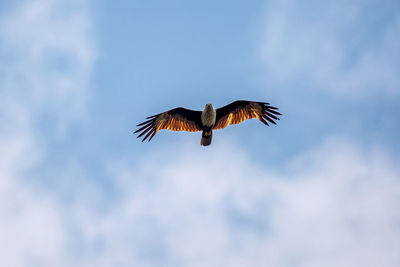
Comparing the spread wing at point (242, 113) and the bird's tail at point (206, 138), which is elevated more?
the spread wing at point (242, 113)

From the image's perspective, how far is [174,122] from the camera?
18969 millimetres

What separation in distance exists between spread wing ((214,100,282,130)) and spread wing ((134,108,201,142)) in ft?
3.29

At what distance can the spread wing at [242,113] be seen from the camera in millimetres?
18562

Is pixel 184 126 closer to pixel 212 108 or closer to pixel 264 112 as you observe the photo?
pixel 212 108

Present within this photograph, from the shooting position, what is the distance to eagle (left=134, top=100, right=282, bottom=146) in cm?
1850

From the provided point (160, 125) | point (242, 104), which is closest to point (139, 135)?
point (160, 125)

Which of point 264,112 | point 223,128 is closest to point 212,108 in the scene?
point 223,128

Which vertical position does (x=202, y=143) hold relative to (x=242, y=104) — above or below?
below

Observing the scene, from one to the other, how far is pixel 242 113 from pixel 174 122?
3.17 m

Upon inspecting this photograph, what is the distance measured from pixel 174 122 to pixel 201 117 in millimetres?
1400

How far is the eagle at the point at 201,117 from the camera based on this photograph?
60.7 ft

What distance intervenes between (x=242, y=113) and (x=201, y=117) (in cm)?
196

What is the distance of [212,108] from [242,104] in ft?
5.23

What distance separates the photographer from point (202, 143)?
1827 cm
